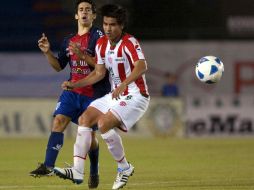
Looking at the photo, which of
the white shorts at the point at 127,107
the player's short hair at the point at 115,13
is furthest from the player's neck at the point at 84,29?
the white shorts at the point at 127,107

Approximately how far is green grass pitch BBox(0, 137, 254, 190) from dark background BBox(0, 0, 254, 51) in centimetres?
378

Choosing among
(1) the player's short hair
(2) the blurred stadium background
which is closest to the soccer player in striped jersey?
(1) the player's short hair

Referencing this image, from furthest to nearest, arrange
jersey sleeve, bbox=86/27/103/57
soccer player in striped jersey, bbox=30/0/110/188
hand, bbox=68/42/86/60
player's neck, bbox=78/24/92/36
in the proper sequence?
1. player's neck, bbox=78/24/92/36
2. jersey sleeve, bbox=86/27/103/57
3. soccer player in striped jersey, bbox=30/0/110/188
4. hand, bbox=68/42/86/60

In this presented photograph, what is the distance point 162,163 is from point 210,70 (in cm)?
380

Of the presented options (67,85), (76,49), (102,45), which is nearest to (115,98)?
(67,85)

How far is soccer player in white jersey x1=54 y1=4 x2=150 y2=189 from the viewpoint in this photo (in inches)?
337

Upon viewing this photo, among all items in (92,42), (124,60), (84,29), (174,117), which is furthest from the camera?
(174,117)

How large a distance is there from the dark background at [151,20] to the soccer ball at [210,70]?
12455mm

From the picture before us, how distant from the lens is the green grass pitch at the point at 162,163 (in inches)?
376

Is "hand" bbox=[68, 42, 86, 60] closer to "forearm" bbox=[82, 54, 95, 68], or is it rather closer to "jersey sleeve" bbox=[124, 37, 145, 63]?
"forearm" bbox=[82, 54, 95, 68]

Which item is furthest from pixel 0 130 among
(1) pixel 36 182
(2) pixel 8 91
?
(1) pixel 36 182

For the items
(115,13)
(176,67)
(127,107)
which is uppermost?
(115,13)

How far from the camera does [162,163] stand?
511 inches

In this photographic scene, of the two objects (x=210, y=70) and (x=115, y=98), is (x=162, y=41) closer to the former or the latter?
(x=210, y=70)
